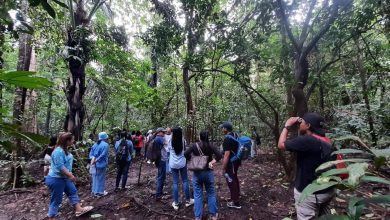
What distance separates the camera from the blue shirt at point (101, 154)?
695 centimetres

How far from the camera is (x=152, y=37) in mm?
6383

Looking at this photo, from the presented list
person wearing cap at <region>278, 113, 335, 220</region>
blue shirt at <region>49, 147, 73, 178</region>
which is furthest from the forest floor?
person wearing cap at <region>278, 113, 335, 220</region>

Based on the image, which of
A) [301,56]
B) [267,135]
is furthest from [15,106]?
[267,135]

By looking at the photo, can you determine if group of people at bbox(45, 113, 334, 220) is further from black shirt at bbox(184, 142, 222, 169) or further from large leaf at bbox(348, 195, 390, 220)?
large leaf at bbox(348, 195, 390, 220)

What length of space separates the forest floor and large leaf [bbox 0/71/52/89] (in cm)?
525

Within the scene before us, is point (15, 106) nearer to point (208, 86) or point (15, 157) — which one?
Answer: point (15, 157)

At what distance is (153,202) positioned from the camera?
21.9 feet

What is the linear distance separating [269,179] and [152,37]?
4.83 metres

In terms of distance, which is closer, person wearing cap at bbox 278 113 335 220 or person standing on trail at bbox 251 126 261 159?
person wearing cap at bbox 278 113 335 220

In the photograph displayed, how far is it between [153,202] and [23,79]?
20.2 feet

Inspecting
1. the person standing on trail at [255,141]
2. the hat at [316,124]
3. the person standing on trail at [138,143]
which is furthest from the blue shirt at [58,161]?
the person standing on trail at [138,143]

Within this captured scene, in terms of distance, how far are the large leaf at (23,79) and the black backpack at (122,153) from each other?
652 cm

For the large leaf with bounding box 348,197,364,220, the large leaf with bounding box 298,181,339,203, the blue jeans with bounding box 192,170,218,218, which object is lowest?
the blue jeans with bounding box 192,170,218,218

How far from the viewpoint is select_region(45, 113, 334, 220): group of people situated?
327 cm
